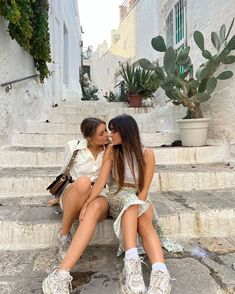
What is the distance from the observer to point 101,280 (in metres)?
1.62

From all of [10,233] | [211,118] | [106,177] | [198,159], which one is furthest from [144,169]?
[211,118]

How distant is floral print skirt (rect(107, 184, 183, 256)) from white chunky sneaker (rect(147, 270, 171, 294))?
0.33m

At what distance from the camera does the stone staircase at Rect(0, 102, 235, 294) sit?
2133mm

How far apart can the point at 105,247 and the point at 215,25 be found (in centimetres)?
324

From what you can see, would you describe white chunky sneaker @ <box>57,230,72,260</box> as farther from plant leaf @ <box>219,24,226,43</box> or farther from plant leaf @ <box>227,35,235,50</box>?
plant leaf @ <box>219,24,226,43</box>

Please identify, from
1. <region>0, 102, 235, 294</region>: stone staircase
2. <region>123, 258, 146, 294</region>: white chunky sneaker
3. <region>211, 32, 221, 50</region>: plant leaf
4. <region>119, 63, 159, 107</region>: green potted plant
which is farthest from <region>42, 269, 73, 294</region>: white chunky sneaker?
<region>119, 63, 159, 107</region>: green potted plant

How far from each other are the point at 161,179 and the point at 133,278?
61.4 inches

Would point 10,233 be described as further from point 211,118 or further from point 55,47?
point 55,47

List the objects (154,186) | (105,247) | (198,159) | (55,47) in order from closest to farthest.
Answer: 1. (105,247)
2. (154,186)
3. (198,159)
4. (55,47)

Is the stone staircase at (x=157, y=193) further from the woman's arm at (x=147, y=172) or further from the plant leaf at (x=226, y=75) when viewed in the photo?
the plant leaf at (x=226, y=75)

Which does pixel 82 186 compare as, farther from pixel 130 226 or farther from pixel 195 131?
pixel 195 131

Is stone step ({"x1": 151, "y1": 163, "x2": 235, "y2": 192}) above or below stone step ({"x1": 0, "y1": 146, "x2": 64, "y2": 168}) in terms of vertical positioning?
below

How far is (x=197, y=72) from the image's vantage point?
3725 mm

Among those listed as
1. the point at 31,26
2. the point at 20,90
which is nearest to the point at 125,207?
the point at 20,90
